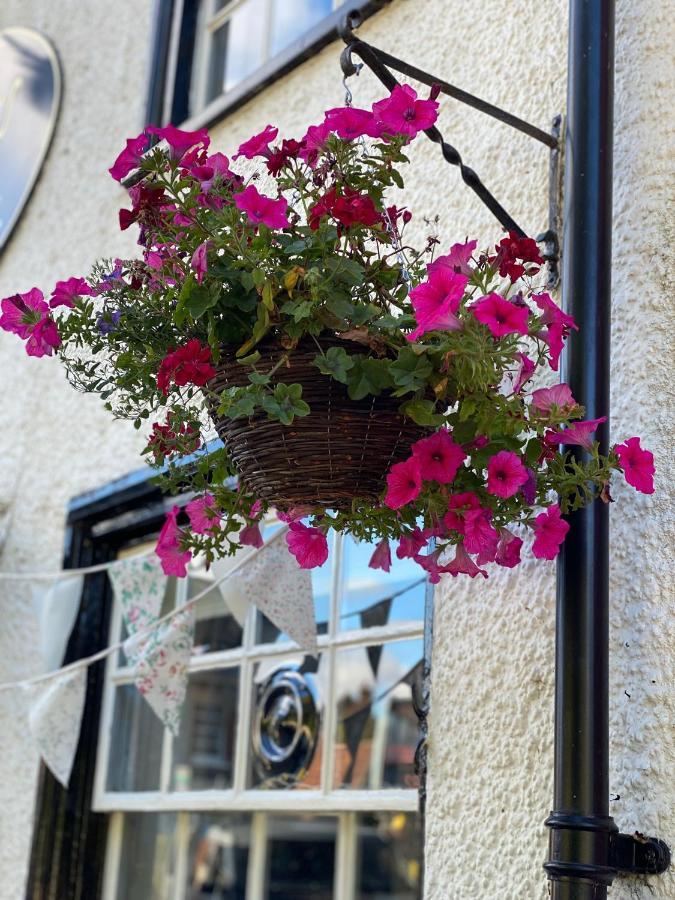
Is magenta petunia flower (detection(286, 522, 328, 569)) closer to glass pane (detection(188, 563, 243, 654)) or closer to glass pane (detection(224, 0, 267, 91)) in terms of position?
glass pane (detection(188, 563, 243, 654))

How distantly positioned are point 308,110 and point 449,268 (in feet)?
5.57

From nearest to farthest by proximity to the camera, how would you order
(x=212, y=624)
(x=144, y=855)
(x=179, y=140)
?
1. (x=179, y=140)
2. (x=144, y=855)
3. (x=212, y=624)

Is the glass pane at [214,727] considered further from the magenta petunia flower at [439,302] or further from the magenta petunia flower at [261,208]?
the magenta petunia flower at [439,302]

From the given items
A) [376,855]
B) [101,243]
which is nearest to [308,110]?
[101,243]

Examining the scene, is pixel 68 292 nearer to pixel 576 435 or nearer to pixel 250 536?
pixel 250 536

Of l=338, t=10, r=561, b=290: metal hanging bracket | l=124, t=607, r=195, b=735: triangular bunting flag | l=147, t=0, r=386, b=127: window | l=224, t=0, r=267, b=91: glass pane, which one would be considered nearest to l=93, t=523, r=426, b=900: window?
l=124, t=607, r=195, b=735: triangular bunting flag

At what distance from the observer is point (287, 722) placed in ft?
10.8

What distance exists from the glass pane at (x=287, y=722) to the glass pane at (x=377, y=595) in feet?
0.66

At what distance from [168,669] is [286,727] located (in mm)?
490

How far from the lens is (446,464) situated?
169cm

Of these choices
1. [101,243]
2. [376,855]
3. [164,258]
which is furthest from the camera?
[376,855]

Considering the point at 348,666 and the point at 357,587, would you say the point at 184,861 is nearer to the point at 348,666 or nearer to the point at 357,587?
the point at 357,587

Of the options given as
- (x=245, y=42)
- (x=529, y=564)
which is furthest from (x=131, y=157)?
(x=245, y=42)

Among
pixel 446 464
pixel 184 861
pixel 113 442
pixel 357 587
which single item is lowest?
pixel 184 861
